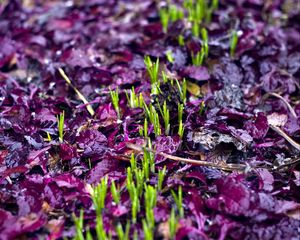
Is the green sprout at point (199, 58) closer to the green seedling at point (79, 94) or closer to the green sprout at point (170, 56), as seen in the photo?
the green sprout at point (170, 56)

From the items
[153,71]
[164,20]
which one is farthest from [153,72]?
[164,20]

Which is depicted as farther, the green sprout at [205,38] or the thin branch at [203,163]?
the green sprout at [205,38]

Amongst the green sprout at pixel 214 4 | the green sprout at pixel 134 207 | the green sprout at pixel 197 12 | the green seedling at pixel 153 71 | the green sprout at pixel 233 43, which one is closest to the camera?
the green sprout at pixel 134 207

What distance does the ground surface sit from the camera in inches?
68.7

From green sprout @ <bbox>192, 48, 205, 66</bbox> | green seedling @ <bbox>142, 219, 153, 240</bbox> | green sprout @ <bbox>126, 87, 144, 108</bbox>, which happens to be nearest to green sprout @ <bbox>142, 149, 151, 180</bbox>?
green seedling @ <bbox>142, 219, 153, 240</bbox>

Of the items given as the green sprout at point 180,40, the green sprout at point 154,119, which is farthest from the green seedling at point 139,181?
→ the green sprout at point 180,40

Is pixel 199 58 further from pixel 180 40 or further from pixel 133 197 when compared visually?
pixel 133 197

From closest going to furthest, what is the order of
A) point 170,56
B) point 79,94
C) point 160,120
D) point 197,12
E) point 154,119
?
point 154,119 < point 160,120 < point 79,94 < point 170,56 < point 197,12

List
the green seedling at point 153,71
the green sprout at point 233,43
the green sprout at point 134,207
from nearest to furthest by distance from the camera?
1. the green sprout at point 134,207
2. the green seedling at point 153,71
3. the green sprout at point 233,43

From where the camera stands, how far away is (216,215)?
1.75m

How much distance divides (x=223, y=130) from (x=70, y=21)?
1628mm

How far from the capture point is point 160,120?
2176mm

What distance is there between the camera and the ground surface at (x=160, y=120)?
1746 millimetres

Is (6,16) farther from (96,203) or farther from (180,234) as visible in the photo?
(180,234)
